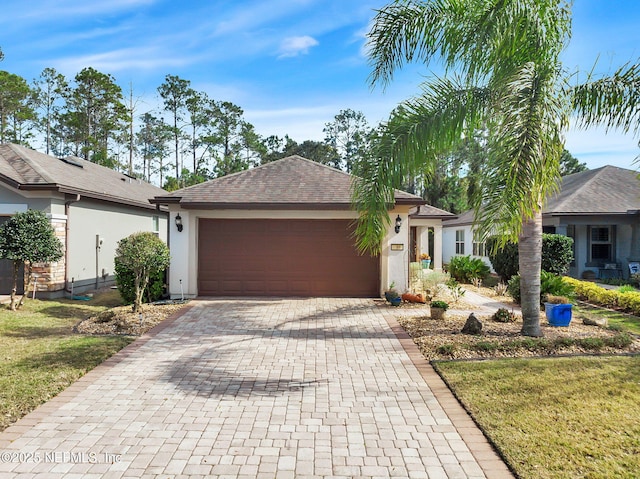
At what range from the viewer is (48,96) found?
37438 mm

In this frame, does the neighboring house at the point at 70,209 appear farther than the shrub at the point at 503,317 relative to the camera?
Yes

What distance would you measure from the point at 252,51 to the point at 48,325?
9.29 metres

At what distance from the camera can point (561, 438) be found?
393cm

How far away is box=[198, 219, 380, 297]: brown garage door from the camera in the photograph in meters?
12.5

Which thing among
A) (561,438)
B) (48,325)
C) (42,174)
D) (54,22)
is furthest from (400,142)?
(42,174)

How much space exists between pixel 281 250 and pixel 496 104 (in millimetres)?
7186

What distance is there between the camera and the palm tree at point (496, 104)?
20.2 ft

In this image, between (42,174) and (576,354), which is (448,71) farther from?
(42,174)

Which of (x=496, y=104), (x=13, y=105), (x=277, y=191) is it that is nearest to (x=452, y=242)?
(x=277, y=191)

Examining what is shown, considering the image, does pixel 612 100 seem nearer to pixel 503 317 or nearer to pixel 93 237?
pixel 503 317

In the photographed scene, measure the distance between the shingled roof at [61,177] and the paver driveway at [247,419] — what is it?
750cm

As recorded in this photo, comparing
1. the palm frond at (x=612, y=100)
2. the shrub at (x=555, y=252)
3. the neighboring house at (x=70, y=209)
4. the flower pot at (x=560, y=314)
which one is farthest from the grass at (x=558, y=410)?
the neighboring house at (x=70, y=209)

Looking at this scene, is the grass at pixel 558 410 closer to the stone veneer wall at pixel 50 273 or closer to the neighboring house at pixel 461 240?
the stone veneer wall at pixel 50 273

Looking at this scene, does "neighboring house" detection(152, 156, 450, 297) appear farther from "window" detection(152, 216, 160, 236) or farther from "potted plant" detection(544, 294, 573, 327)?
"window" detection(152, 216, 160, 236)
